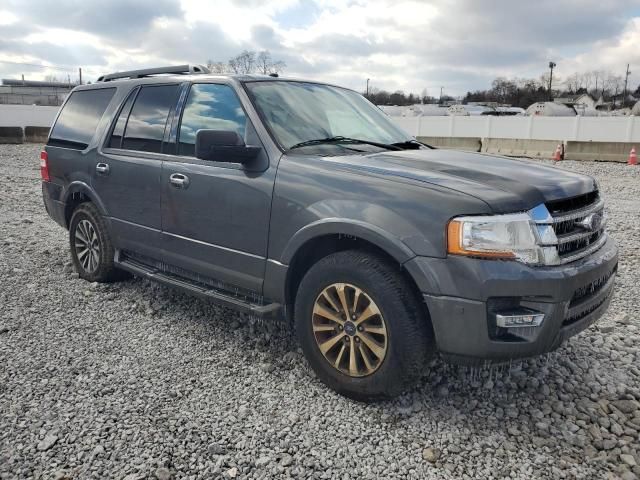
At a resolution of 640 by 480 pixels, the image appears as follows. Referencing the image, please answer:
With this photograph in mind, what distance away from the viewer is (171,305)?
463cm

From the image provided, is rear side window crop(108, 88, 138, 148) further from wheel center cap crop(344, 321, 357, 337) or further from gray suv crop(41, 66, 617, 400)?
wheel center cap crop(344, 321, 357, 337)

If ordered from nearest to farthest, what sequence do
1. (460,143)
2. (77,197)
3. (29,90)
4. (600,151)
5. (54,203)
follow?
1. (77,197)
2. (54,203)
3. (600,151)
4. (460,143)
5. (29,90)

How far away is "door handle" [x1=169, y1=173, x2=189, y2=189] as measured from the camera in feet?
12.6

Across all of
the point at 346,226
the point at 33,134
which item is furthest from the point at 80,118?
the point at 33,134

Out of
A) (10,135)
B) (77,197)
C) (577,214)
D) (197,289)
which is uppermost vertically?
(10,135)

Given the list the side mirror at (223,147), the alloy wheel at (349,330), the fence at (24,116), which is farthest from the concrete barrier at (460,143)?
the fence at (24,116)

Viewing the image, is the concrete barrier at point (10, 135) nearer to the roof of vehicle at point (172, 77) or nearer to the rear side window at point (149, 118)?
the roof of vehicle at point (172, 77)

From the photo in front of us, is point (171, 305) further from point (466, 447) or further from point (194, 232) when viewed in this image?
point (466, 447)

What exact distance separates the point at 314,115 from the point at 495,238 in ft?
5.62

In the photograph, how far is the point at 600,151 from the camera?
18531 millimetres

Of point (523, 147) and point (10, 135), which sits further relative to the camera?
point (10, 135)

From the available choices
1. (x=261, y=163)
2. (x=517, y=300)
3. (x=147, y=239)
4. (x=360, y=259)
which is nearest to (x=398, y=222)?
(x=360, y=259)

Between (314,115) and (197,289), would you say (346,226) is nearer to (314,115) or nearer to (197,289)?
(314,115)

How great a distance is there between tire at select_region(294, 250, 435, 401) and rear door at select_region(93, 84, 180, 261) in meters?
1.63
